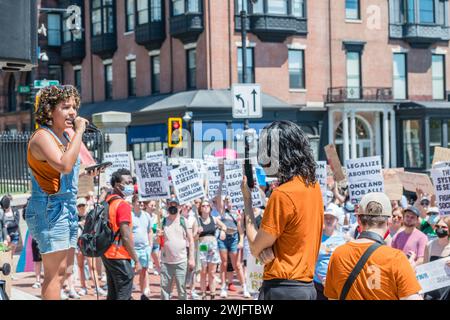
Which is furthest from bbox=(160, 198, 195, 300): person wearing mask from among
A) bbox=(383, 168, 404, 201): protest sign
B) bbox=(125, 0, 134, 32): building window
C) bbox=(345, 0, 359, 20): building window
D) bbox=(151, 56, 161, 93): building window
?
bbox=(125, 0, 134, 32): building window

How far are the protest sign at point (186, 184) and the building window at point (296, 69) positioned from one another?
24.3m

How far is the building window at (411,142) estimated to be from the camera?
40.4 meters

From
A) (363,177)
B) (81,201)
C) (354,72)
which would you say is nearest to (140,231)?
(81,201)

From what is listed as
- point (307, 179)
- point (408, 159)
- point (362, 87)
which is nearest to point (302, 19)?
point (362, 87)

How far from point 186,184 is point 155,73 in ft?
84.0

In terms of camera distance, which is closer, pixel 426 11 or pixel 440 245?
pixel 440 245

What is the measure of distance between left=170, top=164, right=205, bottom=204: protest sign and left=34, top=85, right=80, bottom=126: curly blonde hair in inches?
338

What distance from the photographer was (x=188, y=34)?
36.0 meters

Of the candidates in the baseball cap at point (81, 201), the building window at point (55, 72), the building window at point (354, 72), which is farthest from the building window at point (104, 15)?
the baseball cap at point (81, 201)

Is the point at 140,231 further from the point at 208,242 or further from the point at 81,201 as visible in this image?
the point at 81,201

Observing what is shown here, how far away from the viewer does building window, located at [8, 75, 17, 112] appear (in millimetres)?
50213

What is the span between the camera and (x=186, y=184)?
44.9ft
